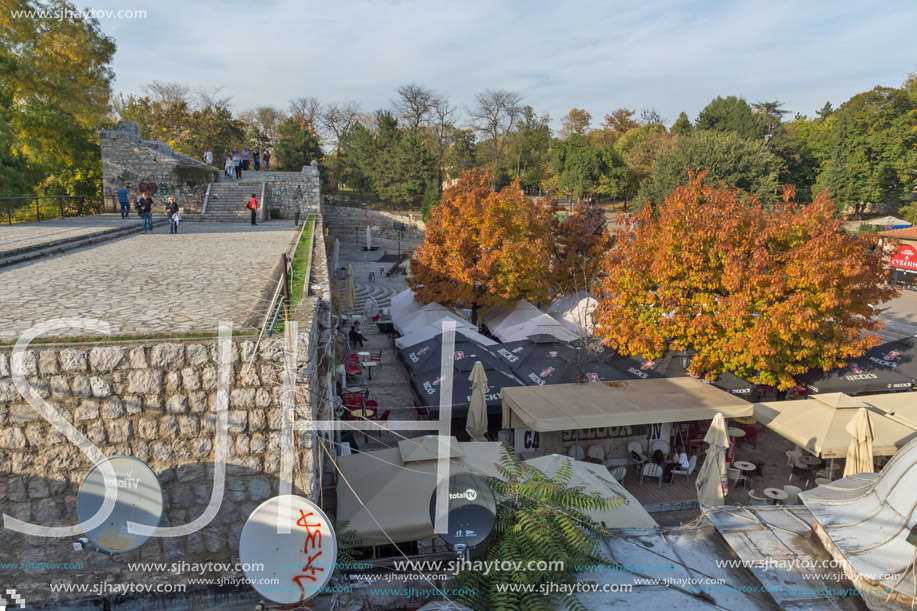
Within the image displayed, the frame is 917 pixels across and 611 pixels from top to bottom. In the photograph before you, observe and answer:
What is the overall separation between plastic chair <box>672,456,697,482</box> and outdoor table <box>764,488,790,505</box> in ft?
4.33

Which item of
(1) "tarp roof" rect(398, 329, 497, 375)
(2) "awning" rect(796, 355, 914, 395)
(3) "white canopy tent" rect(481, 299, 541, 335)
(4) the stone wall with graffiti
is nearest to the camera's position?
(2) "awning" rect(796, 355, 914, 395)

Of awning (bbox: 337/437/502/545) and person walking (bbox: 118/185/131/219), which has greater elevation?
person walking (bbox: 118/185/131/219)

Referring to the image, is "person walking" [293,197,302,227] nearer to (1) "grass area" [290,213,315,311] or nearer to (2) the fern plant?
(1) "grass area" [290,213,315,311]

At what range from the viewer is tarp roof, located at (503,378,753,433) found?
9000 mm

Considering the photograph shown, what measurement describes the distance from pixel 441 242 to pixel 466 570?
46.2 feet

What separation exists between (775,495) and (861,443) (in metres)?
1.64

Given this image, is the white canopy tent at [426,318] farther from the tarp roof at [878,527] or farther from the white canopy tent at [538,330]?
the tarp roof at [878,527]

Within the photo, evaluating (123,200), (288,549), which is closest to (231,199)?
(123,200)

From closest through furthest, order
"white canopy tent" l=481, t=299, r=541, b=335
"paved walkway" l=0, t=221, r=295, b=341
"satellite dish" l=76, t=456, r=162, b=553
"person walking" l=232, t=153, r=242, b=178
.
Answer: "satellite dish" l=76, t=456, r=162, b=553 → "paved walkway" l=0, t=221, r=295, b=341 → "white canopy tent" l=481, t=299, r=541, b=335 → "person walking" l=232, t=153, r=242, b=178

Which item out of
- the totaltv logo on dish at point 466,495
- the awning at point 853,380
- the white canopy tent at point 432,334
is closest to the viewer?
the totaltv logo on dish at point 466,495

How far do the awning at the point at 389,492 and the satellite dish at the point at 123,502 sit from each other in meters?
1.66

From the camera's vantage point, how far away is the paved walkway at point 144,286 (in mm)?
5363

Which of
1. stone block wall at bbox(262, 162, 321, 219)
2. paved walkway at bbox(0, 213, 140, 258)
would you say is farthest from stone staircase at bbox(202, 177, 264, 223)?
paved walkway at bbox(0, 213, 140, 258)

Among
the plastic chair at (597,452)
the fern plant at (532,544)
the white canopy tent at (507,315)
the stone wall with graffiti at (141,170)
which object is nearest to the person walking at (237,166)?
the stone wall with graffiti at (141,170)
